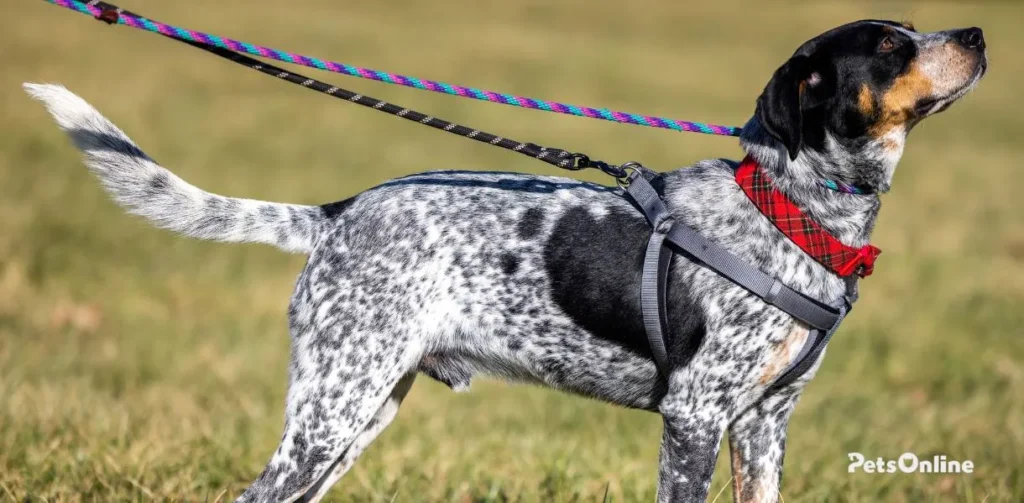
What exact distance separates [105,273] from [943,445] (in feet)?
22.5

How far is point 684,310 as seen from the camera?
378cm

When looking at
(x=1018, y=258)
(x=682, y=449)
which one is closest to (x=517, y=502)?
(x=682, y=449)

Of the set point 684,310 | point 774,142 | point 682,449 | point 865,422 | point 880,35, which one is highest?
point 880,35

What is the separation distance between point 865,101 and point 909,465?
111 inches

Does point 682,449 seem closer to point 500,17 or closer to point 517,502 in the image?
point 517,502

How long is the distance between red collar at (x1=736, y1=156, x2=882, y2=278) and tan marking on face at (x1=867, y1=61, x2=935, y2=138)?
1.28 feet

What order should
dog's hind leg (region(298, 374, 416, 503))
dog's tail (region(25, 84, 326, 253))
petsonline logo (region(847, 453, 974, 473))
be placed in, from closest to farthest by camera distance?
dog's tail (region(25, 84, 326, 253))
dog's hind leg (region(298, 374, 416, 503))
petsonline logo (region(847, 453, 974, 473))

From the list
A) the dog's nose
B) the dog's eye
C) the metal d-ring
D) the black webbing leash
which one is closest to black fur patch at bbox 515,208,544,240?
the black webbing leash

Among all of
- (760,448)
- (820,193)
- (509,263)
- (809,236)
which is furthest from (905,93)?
(509,263)

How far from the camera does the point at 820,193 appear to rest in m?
3.84

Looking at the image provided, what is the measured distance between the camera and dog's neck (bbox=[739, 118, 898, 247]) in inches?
151

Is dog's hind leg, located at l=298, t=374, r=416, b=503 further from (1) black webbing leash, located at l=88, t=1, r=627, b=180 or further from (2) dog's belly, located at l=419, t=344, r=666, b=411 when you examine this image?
(1) black webbing leash, located at l=88, t=1, r=627, b=180

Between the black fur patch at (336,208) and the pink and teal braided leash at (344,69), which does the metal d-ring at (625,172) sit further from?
the black fur patch at (336,208)

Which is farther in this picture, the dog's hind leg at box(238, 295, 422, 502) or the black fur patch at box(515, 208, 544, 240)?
the black fur patch at box(515, 208, 544, 240)
